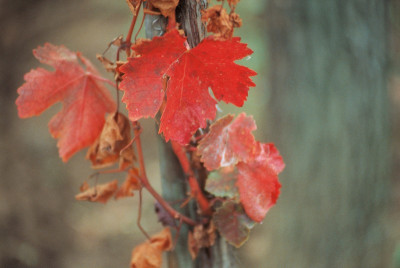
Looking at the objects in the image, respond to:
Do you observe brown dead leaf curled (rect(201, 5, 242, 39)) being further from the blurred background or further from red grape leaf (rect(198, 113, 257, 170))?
the blurred background

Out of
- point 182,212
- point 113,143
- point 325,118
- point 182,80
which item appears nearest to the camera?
point 182,80

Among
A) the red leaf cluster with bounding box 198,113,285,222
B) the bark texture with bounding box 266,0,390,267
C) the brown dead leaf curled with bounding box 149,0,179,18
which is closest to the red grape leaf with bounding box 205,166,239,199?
the red leaf cluster with bounding box 198,113,285,222

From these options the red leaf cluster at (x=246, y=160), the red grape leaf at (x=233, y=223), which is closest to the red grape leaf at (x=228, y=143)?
the red leaf cluster at (x=246, y=160)

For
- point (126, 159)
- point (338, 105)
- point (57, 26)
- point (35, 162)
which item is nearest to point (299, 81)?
point (338, 105)

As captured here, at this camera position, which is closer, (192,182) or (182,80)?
(182,80)

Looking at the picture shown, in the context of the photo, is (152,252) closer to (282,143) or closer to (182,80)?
(182,80)

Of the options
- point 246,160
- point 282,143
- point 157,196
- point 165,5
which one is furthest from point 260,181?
point 282,143

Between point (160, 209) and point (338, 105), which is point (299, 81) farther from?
Answer: point (160, 209)
